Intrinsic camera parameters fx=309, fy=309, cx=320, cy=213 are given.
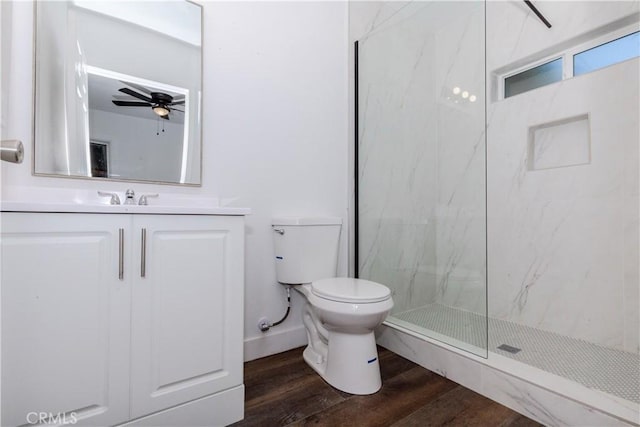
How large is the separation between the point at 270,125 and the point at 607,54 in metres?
1.95

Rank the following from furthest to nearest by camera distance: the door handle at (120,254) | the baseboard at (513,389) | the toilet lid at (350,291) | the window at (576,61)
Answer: the window at (576,61) → the toilet lid at (350,291) → the baseboard at (513,389) → the door handle at (120,254)

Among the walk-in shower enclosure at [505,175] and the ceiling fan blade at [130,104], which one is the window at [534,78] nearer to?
the walk-in shower enclosure at [505,175]

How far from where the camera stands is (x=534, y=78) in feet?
6.80

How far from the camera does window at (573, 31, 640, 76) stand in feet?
5.41

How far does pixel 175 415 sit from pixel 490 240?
83.3 inches

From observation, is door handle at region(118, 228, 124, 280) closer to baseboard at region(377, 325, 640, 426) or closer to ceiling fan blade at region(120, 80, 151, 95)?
ceiling fan blade at region(120, 80, 151, 95)

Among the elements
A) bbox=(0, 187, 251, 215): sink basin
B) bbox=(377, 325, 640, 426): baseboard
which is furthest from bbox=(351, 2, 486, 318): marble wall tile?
bbox=(0, 187, 251, 215): sink basin

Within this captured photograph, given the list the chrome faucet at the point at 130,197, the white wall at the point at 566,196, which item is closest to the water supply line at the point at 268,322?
the chrome faucet at the point at 130,197

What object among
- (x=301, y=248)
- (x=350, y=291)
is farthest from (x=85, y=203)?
(x=350, y=291)

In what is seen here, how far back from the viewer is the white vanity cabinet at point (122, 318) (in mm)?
848

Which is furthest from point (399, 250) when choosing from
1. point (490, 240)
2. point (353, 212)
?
point (490, 240)

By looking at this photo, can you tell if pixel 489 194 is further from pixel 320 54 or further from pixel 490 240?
pixel 320 54

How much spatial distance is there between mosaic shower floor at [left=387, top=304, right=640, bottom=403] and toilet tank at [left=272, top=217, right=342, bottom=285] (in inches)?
24.0

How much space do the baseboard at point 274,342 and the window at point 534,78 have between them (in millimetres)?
2163
